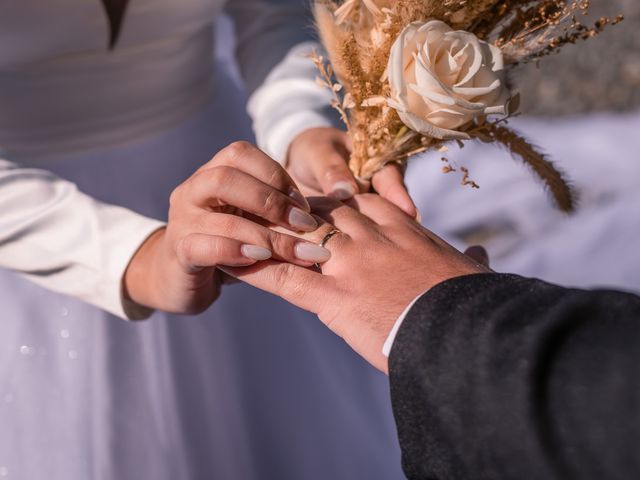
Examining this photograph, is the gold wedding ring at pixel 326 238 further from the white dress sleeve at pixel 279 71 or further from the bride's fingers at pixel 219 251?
the white dress sleeve at pixel 279 71

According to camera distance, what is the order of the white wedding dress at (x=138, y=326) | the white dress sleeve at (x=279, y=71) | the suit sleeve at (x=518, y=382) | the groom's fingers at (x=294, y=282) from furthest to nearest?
the white dress sleeve at (x=279, y=71) < the white wedding dress at (x=138, y=326) < the groom's fingers at (x=294, y=282) < the suit sleeve at (x=518, y=382)

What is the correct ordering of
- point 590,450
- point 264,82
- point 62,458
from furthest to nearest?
point 264,82
point 62,458
point 590,450

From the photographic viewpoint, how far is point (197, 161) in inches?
58.8

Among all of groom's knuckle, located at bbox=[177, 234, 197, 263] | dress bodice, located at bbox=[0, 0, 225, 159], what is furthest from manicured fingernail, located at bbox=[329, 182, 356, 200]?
dress bodice, located at bbox=[0, 0, 225, 159]

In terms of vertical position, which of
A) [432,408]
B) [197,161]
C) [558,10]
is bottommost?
[197,161]

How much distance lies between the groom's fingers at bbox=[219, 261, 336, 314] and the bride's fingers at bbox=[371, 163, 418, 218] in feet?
0.65

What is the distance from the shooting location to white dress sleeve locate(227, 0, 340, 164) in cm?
129

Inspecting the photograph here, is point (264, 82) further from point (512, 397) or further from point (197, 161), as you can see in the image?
point (512, 397)

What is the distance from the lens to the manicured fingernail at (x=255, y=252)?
85cm

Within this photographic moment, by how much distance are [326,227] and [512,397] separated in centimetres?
36

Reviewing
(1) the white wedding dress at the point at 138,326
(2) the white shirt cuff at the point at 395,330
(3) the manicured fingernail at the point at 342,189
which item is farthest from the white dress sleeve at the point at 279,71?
(2) the white shirt cuff at the point at 395,330

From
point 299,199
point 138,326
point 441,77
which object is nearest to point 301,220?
point 299,199

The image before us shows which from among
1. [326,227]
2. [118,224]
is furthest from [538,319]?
[118,224]

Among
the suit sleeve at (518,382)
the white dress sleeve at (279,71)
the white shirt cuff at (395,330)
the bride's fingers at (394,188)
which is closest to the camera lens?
the suit sleeve at (518,382)
